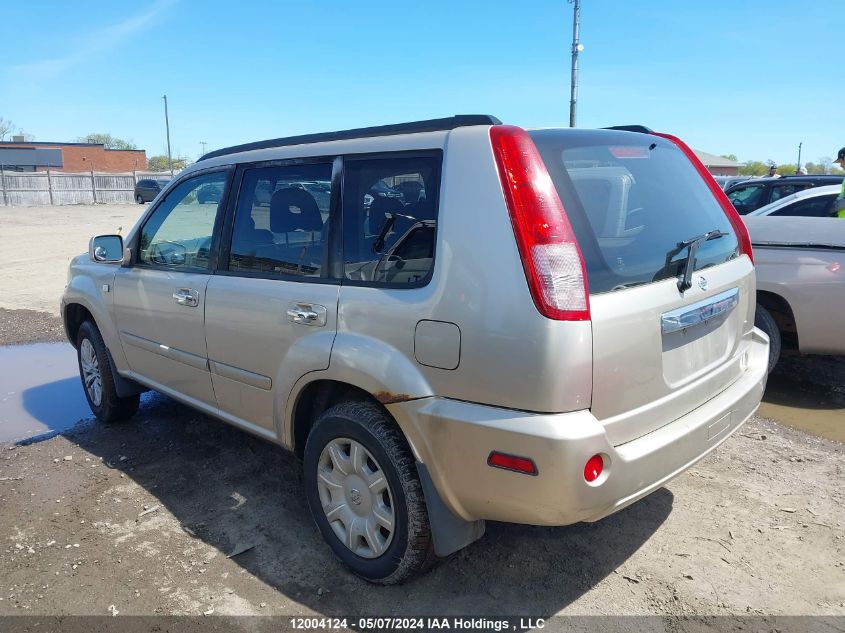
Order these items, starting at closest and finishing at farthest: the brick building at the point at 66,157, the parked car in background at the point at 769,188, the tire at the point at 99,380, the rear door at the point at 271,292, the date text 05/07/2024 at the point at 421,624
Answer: the date text 05/07/2024 at the point at 421,624 → the rear door at the point at 271,292 → the tire at the point at 99,380 → the parked car in background at the point at 769,188 → the brick building at the point at 66,157

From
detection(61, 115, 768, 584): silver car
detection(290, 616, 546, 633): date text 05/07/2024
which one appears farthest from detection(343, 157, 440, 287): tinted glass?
detection(290, 616, 546, 633): date text 05/07/2024

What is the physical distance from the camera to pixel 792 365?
20.5ft

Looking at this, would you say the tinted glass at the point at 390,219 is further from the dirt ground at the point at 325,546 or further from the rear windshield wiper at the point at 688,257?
the dirt ground at the point at 325,546

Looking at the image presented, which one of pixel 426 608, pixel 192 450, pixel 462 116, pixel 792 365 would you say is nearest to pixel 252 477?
pixel 192 450

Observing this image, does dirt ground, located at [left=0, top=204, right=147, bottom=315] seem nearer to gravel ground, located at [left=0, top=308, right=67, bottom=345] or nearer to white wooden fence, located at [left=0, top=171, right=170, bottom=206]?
gravel ground, located at [left=0, top=308, right=67, bottom=345]

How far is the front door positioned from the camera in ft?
12.1

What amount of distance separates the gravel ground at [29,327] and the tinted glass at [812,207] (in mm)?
8125

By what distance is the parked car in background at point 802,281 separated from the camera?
193 inches

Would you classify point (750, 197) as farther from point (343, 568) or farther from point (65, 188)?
point (65, 188)

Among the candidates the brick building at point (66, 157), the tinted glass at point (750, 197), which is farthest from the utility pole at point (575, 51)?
the brick building at point (66, 157)

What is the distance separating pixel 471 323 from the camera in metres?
2.31

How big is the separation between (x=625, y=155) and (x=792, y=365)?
175 inches

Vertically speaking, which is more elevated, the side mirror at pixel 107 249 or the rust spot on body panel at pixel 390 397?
the side mirror at pixel 107 249

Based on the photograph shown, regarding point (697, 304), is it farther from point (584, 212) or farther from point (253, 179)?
point (253, 179)
